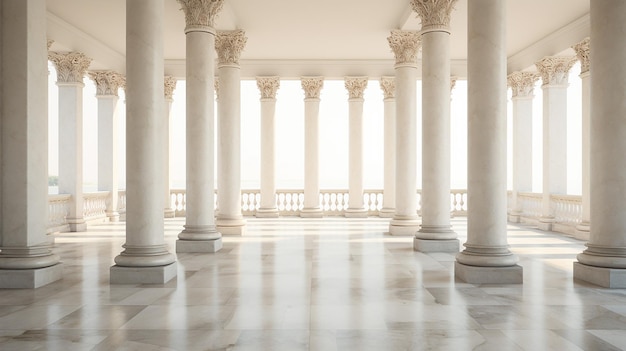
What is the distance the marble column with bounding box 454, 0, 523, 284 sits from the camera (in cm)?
1397

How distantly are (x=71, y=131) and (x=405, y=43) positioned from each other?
18.9 m

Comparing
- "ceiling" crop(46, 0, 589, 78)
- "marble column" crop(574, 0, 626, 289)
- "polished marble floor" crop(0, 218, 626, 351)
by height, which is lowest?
"polished marble floor" crop(0, 218, 626, 351)

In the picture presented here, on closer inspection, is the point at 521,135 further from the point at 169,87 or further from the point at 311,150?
the point at 169,87

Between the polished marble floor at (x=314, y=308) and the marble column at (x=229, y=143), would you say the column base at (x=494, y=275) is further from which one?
the marble column at (x=229, y=143)

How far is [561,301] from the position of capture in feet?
37.9

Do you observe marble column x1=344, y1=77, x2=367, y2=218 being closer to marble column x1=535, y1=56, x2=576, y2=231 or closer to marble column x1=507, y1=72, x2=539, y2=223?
marble column x1=507, y1=72, x2=539, y2=223

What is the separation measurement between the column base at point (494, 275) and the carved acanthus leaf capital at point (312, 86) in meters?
24.8

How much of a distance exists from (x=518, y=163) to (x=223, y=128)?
2079cm

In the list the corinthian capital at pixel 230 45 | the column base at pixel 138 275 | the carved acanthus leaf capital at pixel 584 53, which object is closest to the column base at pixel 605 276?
the column base at pixel 138 275

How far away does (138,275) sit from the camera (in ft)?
45.0

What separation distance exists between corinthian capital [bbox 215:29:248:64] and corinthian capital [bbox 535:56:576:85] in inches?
687

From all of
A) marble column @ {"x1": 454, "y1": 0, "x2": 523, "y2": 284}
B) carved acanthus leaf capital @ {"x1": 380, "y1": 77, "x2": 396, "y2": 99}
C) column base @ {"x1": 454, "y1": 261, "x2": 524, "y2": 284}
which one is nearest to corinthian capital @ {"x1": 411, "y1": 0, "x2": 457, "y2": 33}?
marble column @ {"x1": 454, "y1": 0, "x2": 523, "y2": 284}

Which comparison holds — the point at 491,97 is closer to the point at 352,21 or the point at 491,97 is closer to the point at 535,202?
the point at 352,21

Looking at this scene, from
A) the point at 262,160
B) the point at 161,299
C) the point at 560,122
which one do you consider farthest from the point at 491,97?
the point at 262,160
